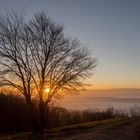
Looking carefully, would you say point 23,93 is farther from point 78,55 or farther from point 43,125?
point 78,55

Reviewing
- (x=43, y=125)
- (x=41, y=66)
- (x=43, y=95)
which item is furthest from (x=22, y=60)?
(x=43, y=125)

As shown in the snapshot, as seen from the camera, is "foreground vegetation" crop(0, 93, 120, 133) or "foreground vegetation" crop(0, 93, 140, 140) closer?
"foreground vegetation" crop(0, 93, 140, 140)

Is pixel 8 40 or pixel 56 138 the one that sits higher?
pixel 8 40

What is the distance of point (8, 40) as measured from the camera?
29.5m

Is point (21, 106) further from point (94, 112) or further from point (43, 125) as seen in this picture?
point (94, 112)

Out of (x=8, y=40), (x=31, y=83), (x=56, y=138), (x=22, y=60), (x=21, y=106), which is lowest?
(x=56, y=138)

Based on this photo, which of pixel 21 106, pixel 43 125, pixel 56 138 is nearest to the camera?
pixel 56 138

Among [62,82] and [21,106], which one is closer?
[62,82]

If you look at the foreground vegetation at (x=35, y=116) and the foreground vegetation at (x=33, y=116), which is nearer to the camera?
the foreground vegetation at (x=35, y=116)

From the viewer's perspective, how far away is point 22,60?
2945 cm

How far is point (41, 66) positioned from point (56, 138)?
→ 11.3 meters

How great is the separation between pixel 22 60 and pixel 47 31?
142 inches

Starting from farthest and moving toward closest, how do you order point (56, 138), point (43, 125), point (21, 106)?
point (21, 106) < point (43, 125) < point (56, 138)

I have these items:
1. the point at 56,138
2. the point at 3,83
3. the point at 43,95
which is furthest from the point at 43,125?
the point at 56,138
